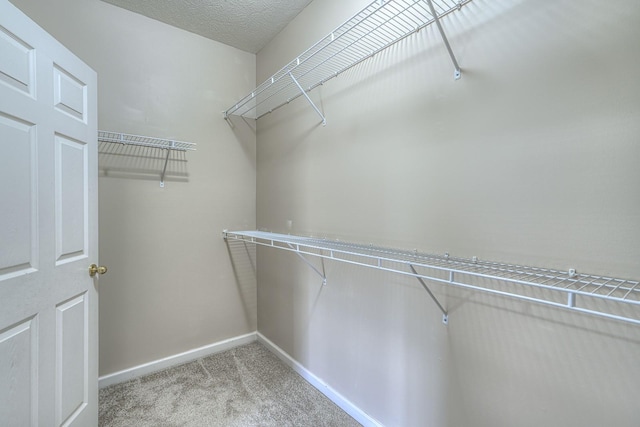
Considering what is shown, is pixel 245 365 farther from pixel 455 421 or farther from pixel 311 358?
pixel 455 421

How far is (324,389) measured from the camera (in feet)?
6.01

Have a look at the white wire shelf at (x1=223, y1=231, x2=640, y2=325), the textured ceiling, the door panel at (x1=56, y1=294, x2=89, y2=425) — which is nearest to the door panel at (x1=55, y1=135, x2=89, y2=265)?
the door panel at (x1=56, y1=294, x2=89, y2=425)

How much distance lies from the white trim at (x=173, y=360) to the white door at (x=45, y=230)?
59 cm

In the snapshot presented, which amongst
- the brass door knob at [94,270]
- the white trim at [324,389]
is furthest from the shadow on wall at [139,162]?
the white trim at [324,389]

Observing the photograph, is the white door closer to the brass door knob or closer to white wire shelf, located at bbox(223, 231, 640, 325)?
the brass door knob

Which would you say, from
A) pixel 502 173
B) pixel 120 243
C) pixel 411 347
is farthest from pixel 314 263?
pixel 120 243

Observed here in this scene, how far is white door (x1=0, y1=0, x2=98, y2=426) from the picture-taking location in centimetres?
98

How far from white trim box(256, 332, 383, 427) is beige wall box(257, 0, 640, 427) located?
0.04 metres

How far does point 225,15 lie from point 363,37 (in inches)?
49.0

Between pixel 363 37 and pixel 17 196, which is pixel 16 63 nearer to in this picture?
pixel 17 196

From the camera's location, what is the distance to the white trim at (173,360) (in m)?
1.96

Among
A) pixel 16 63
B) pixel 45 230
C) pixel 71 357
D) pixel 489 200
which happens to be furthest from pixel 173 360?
pixel 489 200

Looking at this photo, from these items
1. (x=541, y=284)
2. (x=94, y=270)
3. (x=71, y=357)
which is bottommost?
(x=71, y=357)

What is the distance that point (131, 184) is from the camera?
6.64 feet
